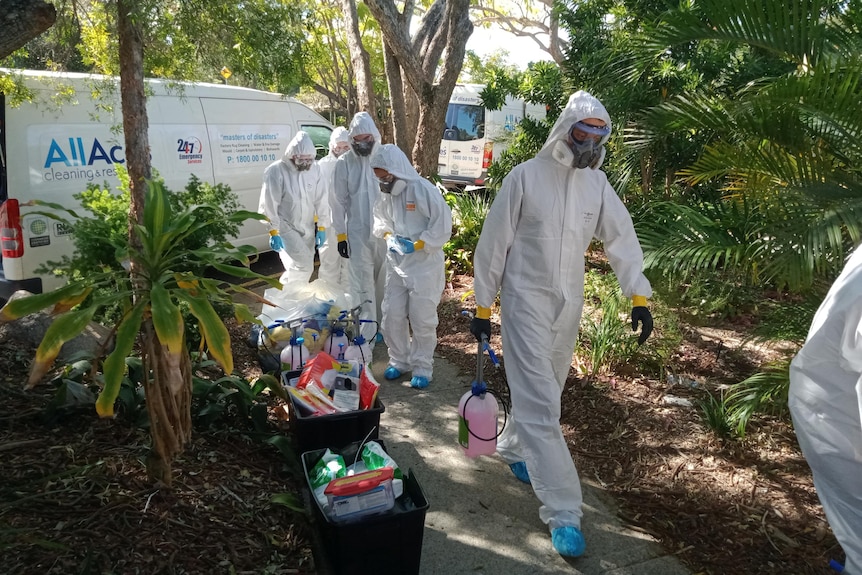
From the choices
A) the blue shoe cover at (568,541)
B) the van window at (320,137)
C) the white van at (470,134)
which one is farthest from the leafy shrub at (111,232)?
the white van at (470,134)

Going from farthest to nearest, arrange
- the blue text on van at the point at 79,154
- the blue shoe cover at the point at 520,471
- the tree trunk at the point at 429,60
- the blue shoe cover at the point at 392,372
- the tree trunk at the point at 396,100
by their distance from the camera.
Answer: the tree trunk at the point at 396,100 → the tree trunk at the point at 429,60 → the blue text on van at the point at 79,154 → the blue shoe cover at the point at 392,372 → the blue shoe cover at the point at 520,471

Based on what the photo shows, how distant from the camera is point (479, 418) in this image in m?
3.16

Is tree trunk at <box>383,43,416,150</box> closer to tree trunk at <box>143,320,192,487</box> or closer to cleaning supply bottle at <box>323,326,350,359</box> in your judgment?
cleaning supply bottle at <box>323,326,350,359</box>

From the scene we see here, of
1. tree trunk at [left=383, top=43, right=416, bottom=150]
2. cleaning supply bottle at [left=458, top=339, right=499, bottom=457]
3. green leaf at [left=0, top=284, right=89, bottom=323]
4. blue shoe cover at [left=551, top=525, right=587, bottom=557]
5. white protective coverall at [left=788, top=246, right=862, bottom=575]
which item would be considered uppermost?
tree trunk at [left=383, top=43, right=416, bottom=150]

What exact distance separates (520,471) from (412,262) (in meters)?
1.80

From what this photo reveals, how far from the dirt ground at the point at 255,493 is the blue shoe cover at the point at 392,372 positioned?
1004mm

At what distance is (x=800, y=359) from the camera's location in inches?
87.1

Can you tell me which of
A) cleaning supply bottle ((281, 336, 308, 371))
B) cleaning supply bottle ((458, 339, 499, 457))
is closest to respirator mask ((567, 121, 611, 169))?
cleaning supply bottle ((458, 339, 499, 457))

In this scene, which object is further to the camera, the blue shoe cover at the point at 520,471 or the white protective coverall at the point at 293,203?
the white protective coverall at the point at 293,203

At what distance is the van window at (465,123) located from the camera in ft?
46.6

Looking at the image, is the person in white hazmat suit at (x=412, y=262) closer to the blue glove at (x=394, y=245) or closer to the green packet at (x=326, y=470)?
the blue glove at (x=394, y=245)

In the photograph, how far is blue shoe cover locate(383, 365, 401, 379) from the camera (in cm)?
473

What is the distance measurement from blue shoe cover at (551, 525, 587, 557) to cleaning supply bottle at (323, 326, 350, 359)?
6.73 feet

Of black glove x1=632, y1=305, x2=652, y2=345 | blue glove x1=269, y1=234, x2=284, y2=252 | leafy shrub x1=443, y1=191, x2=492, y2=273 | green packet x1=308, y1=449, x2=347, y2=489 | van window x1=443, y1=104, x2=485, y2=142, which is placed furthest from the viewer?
van window x1=443, y1=104, x2=485, y2=142
